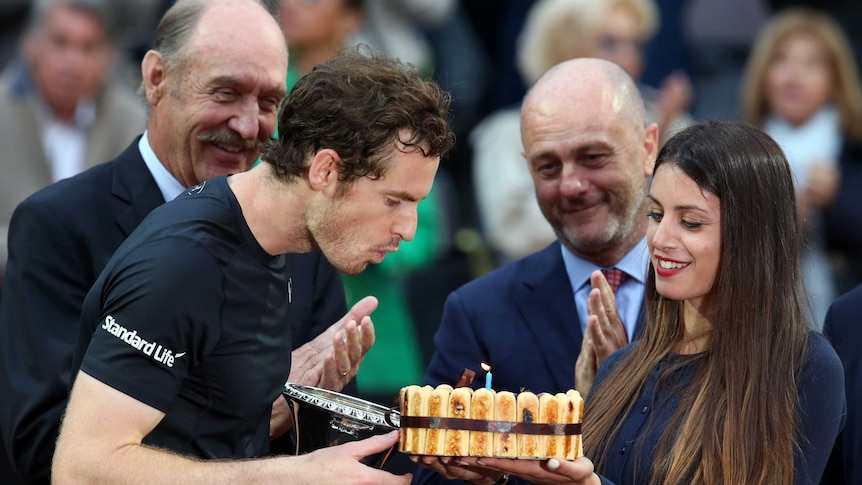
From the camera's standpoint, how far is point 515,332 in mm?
5117

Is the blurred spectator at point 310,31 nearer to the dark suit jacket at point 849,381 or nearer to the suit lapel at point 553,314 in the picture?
the suit lapel at point 553,314

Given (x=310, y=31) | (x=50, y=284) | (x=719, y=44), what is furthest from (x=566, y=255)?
(x=719, y=44)

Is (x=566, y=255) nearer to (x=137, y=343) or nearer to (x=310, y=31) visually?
(x=137, y=343)

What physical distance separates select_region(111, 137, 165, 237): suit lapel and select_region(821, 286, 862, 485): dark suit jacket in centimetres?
253

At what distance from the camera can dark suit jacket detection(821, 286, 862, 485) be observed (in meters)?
4.67

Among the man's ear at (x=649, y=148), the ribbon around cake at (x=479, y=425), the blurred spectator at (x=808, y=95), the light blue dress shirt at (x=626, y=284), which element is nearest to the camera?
the ribbon around cake at (x=479, y=425)

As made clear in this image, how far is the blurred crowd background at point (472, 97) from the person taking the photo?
764cm

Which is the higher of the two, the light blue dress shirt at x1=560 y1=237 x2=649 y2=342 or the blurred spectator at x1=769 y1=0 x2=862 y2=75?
the blurred spectator at x1=769 y1=0 x2=862 y2=75

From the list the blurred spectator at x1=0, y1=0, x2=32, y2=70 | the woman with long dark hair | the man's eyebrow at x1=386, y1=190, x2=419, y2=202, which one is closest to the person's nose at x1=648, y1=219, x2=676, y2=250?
the woman with long dark hair

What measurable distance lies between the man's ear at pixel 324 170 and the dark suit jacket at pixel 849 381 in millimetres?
2120

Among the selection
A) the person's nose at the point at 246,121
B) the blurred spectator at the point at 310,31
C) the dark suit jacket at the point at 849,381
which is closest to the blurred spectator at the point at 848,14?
the blurred spectator at the point at 310,31

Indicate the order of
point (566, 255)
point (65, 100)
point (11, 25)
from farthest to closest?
point (11, 25) < point (65, 100) < point (566, 255)

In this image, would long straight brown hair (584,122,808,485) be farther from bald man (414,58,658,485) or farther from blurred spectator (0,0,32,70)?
blurred spectator (0,0,32,70)

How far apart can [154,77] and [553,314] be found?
69.9 inches
